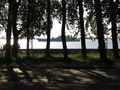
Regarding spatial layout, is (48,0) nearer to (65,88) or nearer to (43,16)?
(43,16)

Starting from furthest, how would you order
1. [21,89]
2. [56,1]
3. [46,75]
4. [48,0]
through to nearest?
[56,1] → [48,0] → [46,75] → [21,89]

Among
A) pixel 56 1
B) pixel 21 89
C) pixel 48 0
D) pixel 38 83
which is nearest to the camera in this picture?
pixel 21 89

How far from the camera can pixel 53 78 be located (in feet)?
51.6

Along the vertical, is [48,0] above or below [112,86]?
above

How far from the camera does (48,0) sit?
113 ft

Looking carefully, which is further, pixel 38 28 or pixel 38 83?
pixel 38 28

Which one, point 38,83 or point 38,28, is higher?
point 38,28

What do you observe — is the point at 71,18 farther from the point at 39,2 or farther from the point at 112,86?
the point at 112,86

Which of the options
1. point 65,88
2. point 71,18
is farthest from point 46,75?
point 71,18

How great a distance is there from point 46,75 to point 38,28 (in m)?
24.1

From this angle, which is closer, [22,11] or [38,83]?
[38,83]

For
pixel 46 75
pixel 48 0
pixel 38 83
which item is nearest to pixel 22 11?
pixel 48 0

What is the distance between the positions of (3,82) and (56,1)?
23.4m

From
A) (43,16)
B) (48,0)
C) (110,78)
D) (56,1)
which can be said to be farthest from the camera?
(43,16)
